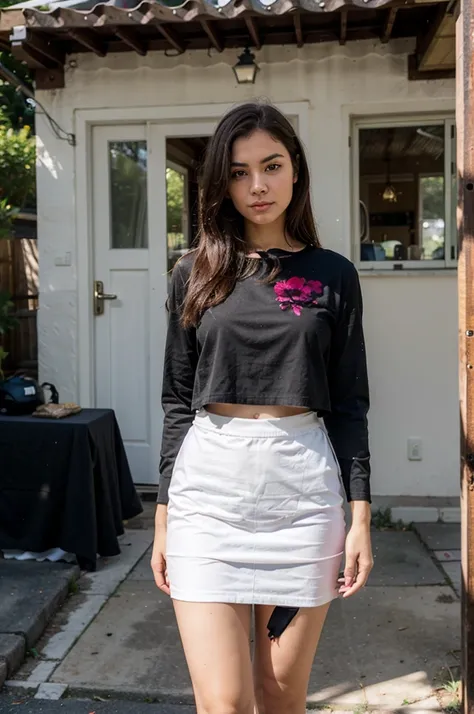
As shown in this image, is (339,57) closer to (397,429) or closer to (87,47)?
(87,47)

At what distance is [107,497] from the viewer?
4.13 metres

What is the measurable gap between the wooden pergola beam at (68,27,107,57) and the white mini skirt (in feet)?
10.9

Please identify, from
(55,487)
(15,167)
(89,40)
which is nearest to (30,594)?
(55,487)

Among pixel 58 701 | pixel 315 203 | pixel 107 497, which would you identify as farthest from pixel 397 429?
pixel 58 701

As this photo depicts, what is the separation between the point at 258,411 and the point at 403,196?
353 cm

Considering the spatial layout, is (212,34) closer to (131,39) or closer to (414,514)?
(131,39)

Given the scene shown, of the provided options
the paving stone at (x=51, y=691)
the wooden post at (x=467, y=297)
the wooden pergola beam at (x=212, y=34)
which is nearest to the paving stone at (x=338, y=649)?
the paving stone at (x=51, y=691)

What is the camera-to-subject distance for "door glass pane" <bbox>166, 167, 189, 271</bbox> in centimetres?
518

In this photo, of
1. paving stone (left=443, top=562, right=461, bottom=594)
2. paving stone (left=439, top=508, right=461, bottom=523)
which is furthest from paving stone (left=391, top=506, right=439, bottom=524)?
paving stone (left=443, top=562, right=461, bottom=594)

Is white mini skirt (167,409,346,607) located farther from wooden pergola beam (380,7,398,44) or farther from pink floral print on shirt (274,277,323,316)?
wooden pergola beam (380,7,398,44)

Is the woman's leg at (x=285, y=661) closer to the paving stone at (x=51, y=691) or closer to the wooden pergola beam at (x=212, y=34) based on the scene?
the paving stone at (x=51, y=691)

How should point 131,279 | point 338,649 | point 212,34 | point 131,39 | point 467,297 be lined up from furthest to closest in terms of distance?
1. point 131,279
2. point 131,39
3. point 212,34
4. point 338,649
5. point 467,297

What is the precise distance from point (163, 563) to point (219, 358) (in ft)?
1.74

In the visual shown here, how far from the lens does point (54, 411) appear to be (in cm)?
418
